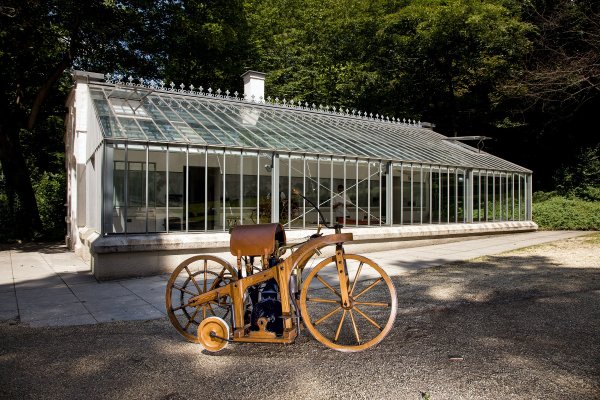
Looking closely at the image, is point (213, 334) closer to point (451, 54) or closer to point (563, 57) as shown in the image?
point (563, 57)

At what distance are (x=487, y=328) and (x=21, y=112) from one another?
17.1 m

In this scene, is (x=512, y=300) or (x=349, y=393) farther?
(x=512, y=300)

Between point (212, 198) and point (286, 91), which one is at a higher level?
point (286, 91)

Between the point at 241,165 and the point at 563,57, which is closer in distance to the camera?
the point at 241,165

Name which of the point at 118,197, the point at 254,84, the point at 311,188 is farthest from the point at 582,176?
the point at 118,197

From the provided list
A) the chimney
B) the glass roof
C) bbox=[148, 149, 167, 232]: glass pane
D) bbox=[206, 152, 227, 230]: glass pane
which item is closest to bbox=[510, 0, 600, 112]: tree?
the glass roof

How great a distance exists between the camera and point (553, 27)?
74.2 feet

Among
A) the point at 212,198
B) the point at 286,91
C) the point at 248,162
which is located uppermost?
the point at 286,91

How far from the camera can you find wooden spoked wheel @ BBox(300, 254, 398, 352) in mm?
3990

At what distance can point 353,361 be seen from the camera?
13.5 ft

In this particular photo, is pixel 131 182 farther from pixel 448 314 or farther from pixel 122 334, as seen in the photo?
pixel 448 314

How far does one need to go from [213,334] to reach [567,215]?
18234mm

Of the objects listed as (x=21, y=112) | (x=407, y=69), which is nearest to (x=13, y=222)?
Result: (x=21, y=112)

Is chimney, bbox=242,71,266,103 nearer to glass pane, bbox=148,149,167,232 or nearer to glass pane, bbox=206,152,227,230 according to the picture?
glass pane, bbox=206,152,227,230
